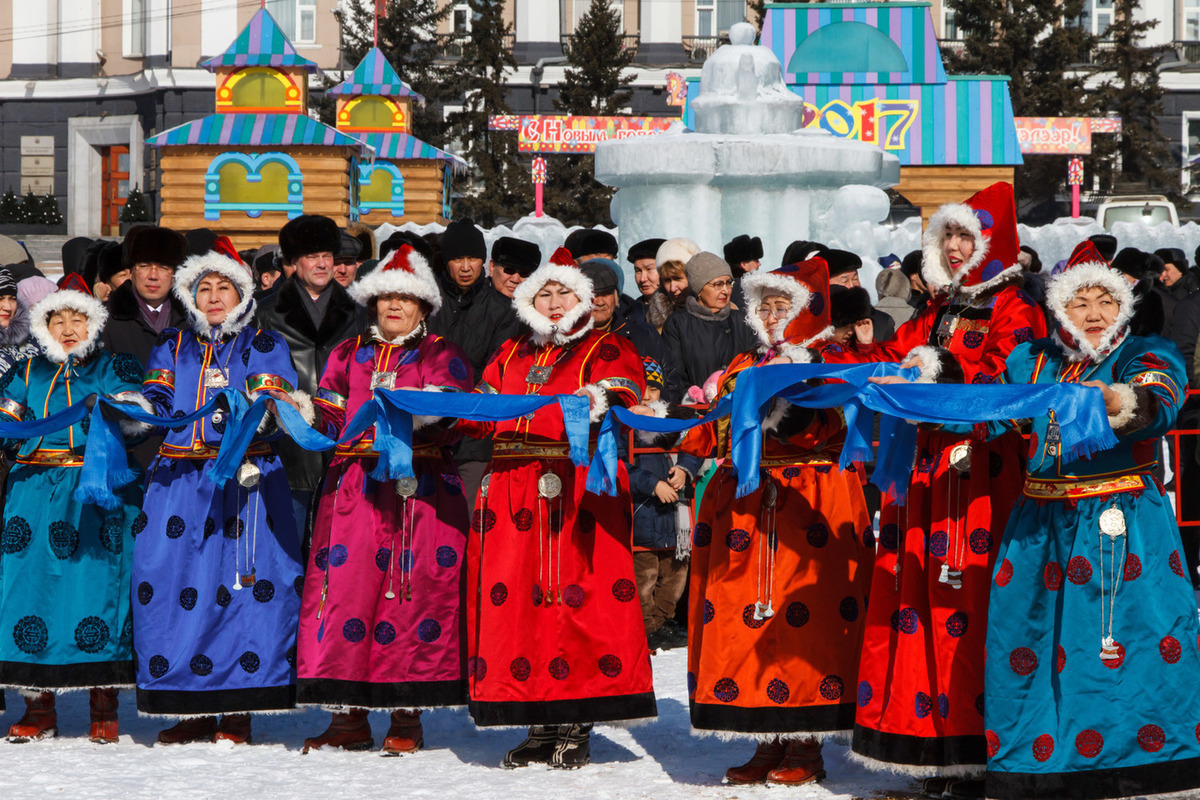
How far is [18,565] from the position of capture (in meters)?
5.29

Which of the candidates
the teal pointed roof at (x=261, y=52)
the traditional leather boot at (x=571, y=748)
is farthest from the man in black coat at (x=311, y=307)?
the teal pointed roof at (x=261, y=52)

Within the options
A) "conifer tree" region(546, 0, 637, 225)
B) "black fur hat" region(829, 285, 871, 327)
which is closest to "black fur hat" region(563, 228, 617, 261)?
"black fur hat" region(829, 285, 871, 327)

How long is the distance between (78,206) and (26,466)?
3101cm

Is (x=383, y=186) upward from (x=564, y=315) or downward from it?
upward

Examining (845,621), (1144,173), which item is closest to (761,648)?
(845,621)

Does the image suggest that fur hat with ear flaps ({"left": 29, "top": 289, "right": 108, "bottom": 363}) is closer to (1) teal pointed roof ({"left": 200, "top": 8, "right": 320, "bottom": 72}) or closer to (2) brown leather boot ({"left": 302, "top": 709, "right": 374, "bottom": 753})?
(2) brown leather boot ({"left": 302, "top": 709, "right": 374, "bottom": 753})

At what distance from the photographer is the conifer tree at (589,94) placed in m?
30.3

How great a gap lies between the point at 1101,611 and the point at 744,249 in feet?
13.5

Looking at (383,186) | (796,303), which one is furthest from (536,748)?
(383,186)

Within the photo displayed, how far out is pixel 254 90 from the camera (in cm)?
1711

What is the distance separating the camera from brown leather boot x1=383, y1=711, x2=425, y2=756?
16.8ft

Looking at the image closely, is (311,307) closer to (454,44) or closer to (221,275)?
(221,275)

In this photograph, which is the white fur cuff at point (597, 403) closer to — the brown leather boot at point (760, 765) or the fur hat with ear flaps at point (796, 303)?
the fur hat with ear flaps at point (796, 303)

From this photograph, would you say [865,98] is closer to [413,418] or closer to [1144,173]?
[1144,173]
